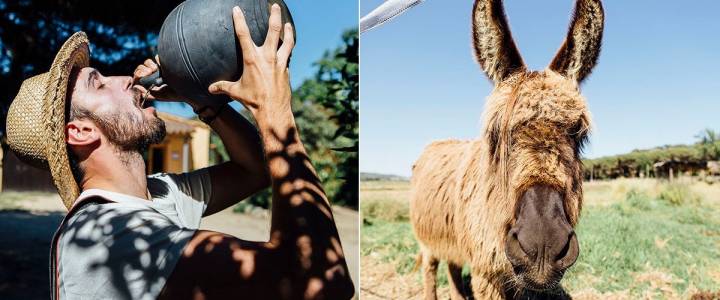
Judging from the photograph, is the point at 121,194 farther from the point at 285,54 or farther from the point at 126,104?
the point at 285,54

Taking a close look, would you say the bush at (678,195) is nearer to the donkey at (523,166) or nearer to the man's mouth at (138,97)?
the donkey at (523,166)

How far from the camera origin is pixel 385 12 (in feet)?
12.9

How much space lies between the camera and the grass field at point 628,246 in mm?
3609

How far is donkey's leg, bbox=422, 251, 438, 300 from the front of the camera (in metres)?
4.19

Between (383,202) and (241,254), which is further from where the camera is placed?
(383,202)

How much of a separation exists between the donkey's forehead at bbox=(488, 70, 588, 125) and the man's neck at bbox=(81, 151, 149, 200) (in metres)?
A: 1.57

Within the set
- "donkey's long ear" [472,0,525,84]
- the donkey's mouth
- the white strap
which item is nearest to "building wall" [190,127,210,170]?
the white strap

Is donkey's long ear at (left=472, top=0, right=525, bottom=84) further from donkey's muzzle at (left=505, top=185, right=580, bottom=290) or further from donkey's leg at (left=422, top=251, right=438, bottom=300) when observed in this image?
donkey's leg at (left=422, top=251, right=438, bottom=300)

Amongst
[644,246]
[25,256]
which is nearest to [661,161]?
[644,246]

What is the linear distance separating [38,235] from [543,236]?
34.3ft

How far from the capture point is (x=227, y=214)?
14.2m

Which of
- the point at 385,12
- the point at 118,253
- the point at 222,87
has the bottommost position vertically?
the point at 118,253

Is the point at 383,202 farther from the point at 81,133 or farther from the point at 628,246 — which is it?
the point at 81,133

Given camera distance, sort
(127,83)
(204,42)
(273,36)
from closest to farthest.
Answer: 1. (273,36)
2. (204,42)
3. (127,83)
